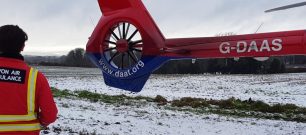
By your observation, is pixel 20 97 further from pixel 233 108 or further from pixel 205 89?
pixel 205 89

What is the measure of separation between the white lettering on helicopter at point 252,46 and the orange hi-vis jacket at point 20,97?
2.53m

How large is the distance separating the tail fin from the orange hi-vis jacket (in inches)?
92.2

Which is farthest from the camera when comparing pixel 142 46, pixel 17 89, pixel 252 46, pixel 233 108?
pixel 233 108

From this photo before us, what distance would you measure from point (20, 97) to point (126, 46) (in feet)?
7.96

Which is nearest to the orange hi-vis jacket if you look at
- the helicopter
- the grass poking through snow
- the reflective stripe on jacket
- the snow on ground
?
the reflective stripe on jacket

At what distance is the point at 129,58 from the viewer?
5637mm

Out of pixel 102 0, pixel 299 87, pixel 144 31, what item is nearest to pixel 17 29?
pixel 144 31

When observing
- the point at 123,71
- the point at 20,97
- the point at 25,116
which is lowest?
the point at 25,116

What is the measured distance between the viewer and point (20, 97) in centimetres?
300

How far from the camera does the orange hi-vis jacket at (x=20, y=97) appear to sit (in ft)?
9.79

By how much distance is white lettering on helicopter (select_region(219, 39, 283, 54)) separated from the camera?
4617 mm

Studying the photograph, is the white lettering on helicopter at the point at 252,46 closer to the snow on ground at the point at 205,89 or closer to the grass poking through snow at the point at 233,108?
the grass poking through snow at the point at 233,108

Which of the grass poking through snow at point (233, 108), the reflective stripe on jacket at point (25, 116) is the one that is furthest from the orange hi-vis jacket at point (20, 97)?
the grass poking through snow at point (233, 108)

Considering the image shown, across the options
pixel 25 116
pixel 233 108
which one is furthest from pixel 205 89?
pixel 25 116
